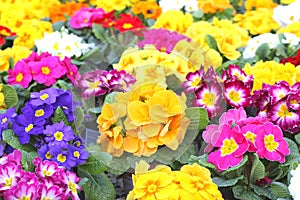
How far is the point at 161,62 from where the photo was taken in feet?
Result: 9.44

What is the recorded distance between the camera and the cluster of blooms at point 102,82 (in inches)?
109

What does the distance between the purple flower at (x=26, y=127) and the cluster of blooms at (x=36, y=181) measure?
0.72 feet

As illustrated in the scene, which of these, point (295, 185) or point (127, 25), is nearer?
point (295, 185)

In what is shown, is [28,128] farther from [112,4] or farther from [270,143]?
[112,4]

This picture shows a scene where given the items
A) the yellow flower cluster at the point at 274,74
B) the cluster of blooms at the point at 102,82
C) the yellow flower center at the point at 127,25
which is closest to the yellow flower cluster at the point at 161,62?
the cluster of blooms at the point at 102,82

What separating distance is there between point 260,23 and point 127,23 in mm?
970

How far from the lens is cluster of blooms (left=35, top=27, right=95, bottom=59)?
3.73 m

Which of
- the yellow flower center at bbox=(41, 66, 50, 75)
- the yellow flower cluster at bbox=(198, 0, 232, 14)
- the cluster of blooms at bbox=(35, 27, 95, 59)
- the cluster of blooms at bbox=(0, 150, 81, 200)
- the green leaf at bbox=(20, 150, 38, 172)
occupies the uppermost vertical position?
the cluster of blooms at bbox=(0, 150, 81, 200)

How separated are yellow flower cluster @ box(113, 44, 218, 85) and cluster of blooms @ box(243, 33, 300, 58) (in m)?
0.64

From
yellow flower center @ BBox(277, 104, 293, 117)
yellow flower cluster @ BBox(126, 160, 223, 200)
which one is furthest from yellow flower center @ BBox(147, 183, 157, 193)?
yellow flower center @ BBox(277, 104, 293, 117)

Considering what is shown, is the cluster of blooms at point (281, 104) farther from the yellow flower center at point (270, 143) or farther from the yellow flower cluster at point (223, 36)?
the yellow flower cluster at point (223, 36)

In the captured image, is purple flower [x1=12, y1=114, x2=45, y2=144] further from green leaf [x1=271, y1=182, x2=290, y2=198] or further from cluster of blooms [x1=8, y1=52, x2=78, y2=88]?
green leaf [x1=271, y1=182, x2=290, y2=198]

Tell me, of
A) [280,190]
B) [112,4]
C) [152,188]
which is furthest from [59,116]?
[112,4]

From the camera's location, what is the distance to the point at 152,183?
2279 mm
